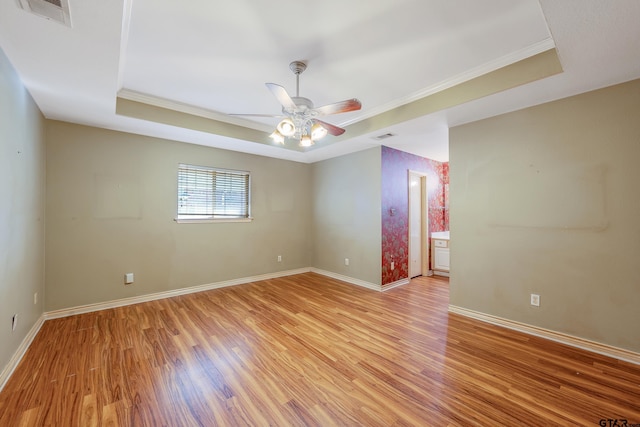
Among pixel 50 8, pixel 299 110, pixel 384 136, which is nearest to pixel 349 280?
pixel 384 136

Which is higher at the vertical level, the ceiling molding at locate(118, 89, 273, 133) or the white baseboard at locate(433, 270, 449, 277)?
the ceiling molding at locate(118, 89, 273, 133)

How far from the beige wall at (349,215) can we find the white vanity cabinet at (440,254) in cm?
172

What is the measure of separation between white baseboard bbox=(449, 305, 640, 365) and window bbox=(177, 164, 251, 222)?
374cm

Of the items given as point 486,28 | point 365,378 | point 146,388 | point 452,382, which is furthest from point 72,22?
point 452,382

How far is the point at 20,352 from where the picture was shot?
7.29ft

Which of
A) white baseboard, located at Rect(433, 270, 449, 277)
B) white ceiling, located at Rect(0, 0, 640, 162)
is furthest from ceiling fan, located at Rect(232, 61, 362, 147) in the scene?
white baseboard, located at Rect(433, 270, 449, 277)

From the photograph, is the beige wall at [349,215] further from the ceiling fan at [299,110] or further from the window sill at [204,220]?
the ceiling fan at [299,110]

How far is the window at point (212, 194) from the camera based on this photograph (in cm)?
409

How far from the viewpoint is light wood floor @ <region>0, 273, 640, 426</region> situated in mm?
1623

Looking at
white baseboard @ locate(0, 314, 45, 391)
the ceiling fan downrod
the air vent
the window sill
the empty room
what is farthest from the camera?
the window sill

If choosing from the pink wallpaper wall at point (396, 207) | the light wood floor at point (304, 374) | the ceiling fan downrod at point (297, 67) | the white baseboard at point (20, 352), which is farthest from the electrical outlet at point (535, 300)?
the white baseboard at point (20, 352)

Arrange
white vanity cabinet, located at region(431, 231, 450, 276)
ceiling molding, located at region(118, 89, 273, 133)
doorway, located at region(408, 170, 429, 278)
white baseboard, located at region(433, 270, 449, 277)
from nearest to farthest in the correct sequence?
ceiling molding, located at region(118, 89, 273, 133), doorway, located at region(408, 170, 429, 278), white vanity cabinet, located at region(431, 231, 450, 276), white baseboard, located at region(433, 270, 449, 277)

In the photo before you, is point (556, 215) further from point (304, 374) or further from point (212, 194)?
point (212, 194)

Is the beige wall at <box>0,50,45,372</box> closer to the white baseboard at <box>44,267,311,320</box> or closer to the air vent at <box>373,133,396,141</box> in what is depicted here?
the white baseboard at <box>44,267,311,320</box>
